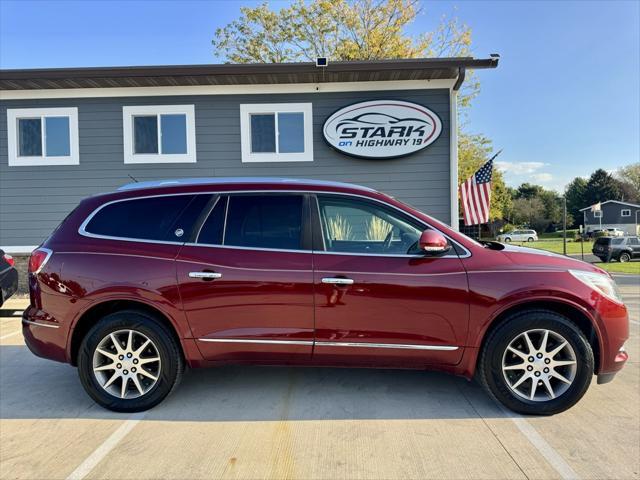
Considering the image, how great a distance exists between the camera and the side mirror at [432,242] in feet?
10.2

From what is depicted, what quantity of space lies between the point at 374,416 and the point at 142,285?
2.08 metres

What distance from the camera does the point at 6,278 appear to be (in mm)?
5480

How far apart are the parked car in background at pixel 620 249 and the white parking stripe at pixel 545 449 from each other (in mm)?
26332

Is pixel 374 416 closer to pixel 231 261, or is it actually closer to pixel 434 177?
pixel 231 261

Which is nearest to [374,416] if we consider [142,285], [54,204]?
[142,285]

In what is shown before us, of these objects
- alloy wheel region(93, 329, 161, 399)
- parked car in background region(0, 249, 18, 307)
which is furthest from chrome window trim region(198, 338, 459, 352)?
parked car in background region(0, 249, 18, 307)

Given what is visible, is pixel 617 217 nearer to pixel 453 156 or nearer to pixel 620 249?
pixel 620 249

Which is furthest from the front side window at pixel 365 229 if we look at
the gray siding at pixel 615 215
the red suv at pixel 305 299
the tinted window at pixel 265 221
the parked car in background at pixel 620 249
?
the gray siding at pixel 615 215

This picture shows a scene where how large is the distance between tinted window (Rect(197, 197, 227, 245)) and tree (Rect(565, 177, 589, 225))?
3238 inches

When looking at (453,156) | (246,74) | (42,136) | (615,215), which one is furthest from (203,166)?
(615,215)

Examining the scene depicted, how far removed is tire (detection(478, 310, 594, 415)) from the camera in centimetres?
313

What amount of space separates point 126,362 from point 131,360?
0.05m

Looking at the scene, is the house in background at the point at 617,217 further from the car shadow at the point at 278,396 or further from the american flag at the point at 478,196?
A: the car shadow at the point at 278,396

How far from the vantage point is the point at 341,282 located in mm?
3154
